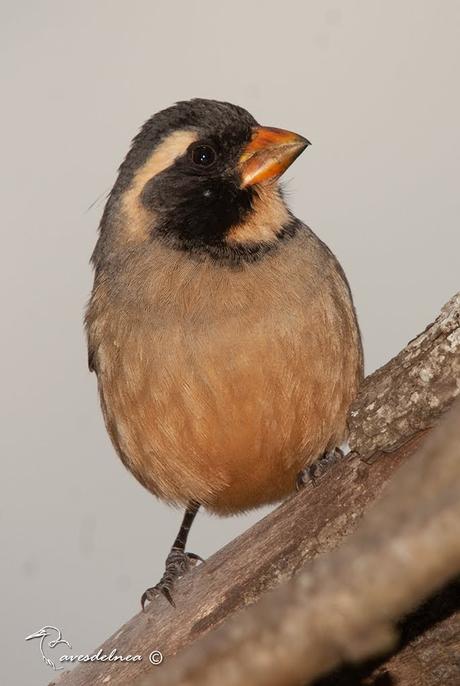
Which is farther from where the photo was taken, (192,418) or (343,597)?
(192,418)

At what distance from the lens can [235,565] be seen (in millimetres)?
4137

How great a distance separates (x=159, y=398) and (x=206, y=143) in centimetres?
153

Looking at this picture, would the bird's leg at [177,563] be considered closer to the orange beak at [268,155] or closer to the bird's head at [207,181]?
the bird's head at [207,181]

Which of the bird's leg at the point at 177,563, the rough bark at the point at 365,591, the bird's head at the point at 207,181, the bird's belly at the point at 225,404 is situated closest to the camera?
the rough bark at the point at 365,591

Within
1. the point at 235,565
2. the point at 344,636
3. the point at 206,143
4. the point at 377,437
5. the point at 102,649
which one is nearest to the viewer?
the point at 344,636

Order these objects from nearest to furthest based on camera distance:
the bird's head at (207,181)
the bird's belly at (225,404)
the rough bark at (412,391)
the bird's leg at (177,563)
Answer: the rough bark at (412,391) < the bird's belly at (225,404) < the bird's leg at (177,563) < the bird's head at (207,181)

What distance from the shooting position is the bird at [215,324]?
15.3 ft

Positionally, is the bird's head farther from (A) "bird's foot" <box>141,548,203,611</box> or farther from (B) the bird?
(A) "bird's foot" <box>141,548,203,611</box>

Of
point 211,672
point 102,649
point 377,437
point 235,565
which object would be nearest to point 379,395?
point 377,437

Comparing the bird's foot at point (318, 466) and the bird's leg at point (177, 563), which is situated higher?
the bird's leg at point (177, 563)

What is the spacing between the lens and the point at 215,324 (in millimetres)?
4691

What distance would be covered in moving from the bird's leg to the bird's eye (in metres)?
1.87

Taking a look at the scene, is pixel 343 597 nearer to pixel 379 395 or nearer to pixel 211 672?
pixel 211 672

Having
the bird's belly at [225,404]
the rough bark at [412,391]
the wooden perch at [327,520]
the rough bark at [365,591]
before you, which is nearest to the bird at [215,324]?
the bird's belly at [225,404]
